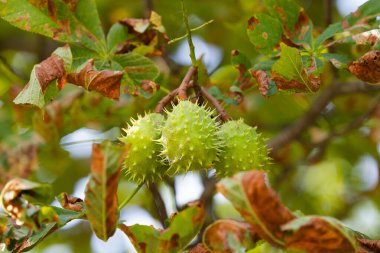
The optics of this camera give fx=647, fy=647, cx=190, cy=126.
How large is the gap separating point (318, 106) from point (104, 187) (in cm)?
179

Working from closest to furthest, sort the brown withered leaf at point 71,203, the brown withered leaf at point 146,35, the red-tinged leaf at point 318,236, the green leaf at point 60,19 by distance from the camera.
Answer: the red-tinged leaf at point 318,236, the brown withered leaf at point 71,203, the green leaf at point 60,19, the brown withered leaf at point 146,35

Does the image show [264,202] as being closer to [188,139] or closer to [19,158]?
[188,139]

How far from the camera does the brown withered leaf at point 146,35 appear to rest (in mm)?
2152

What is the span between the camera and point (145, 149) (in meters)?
1.83

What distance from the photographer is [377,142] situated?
3400 mm

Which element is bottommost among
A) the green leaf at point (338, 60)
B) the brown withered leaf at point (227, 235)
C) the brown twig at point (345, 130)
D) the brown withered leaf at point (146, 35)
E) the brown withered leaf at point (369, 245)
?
the brown twig at point (345, 130)

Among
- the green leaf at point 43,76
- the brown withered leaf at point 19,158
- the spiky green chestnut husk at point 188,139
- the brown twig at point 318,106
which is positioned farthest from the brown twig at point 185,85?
the brown withered leaf at point 19,158

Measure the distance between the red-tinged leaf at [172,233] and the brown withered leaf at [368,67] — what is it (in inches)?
26.5

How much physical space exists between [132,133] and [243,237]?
21.5 inches

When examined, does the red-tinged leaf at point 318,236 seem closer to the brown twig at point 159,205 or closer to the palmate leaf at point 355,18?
the palmate leaf at point 355,18

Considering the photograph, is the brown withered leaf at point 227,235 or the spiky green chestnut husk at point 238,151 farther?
the spiky green chestnut husk at point 238,151

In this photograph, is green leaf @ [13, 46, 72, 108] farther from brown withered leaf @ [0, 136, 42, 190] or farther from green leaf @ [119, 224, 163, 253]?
brown withered leaf @ [0, 136, 42, 190]

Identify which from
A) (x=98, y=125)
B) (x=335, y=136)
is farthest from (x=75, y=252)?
(x=335, y=136)

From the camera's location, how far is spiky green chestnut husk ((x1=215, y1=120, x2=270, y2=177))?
1.81m
